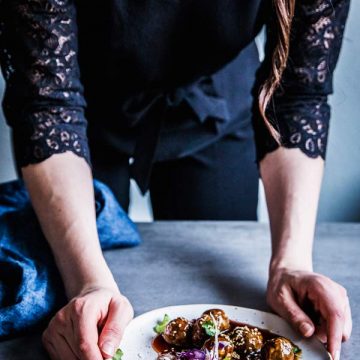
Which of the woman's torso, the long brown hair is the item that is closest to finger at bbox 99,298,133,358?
the long brown hair

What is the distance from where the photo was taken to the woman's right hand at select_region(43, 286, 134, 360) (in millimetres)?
831

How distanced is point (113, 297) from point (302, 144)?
0.44 m

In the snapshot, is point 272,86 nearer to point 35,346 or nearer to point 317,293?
point 317,293

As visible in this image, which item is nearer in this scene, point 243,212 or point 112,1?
point 112,1

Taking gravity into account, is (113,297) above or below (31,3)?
below

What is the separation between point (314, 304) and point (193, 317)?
17 centimetres

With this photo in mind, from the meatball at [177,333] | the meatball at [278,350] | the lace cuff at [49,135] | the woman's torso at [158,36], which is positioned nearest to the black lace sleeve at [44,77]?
the lace cuff at [49,135]

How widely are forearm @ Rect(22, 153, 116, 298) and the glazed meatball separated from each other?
174 mm

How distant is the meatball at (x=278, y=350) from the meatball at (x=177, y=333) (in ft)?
0.35

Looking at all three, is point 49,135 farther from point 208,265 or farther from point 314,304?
point 314,304

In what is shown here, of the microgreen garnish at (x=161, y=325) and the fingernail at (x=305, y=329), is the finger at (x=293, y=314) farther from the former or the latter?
the microgreen garnish at (x=161, y=325)

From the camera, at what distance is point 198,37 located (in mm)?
1221

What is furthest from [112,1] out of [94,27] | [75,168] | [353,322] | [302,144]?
[353,322]

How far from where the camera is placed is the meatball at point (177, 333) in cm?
90
